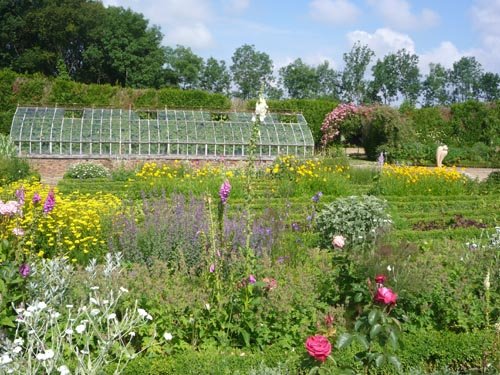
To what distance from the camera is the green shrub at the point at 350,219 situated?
7.27 m

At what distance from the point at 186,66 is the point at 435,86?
2865 centimetres

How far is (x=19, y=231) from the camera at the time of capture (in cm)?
430

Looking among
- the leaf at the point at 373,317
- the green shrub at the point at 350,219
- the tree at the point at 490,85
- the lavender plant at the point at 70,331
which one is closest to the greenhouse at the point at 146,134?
the green shrub at the point at 350,219

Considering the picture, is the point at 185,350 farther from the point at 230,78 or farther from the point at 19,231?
the point at 230,78

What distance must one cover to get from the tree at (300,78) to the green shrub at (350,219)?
162 ft

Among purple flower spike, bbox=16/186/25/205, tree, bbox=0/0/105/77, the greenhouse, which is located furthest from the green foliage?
purple flower spike, bbox=16/186/25/205

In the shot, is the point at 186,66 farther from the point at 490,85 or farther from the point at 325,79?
the point at 490,85

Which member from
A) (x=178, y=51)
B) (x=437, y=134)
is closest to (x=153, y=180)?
(x=437, y=134)

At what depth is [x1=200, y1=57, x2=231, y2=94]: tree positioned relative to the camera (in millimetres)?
53781

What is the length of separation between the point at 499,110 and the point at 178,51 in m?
35.1

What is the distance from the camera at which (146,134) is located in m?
17.9

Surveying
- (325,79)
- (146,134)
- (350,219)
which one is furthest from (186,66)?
(350,219)

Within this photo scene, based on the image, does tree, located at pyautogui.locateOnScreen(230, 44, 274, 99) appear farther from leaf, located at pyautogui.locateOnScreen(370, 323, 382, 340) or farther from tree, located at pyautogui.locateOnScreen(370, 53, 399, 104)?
leaf, located at pyautogui.locateOnScreen(370, 323, 382, 340)

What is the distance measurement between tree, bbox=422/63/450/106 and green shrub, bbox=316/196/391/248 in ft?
189
